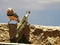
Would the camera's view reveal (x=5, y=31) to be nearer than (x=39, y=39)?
No

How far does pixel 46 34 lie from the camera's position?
3.94 meters

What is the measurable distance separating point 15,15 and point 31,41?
55 centimetres

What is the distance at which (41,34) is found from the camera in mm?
4031

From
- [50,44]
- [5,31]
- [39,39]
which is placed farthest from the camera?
[5,31]

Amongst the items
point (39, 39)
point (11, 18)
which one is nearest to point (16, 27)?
point (11, 18)

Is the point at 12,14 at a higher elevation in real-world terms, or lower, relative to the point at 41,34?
higher

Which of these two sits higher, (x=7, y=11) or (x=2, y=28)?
(x=7, y=11)

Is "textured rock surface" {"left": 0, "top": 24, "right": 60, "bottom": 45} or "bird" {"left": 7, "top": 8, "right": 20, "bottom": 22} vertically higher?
"bird" {"left": 7, "top": 8, "right": 20, "bottom": 22}

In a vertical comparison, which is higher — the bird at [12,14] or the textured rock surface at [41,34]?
the bird at [12,14]

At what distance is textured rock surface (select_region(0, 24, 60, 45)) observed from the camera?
3.86 m

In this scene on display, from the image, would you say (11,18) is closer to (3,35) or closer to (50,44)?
(3,35)

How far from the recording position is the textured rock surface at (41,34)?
3.86 metres

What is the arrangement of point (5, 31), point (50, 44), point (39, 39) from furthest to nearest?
point (5, 31) → point (39, 39) → point (50, 44)

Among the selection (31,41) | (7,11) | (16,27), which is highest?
(7,11)
